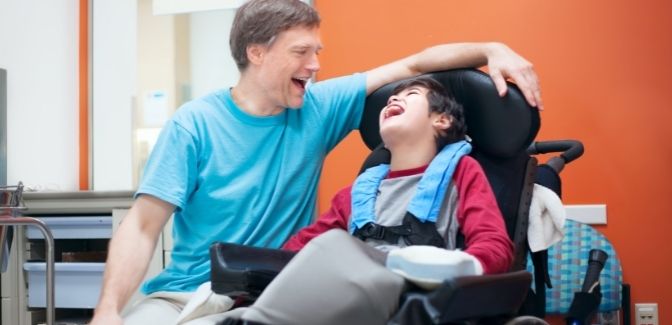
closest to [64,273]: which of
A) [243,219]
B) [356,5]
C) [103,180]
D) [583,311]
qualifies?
[103,180]

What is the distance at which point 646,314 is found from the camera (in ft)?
8.31

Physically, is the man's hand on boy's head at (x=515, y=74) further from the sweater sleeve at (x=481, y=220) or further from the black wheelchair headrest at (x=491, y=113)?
the sweater sleeve at (x=481, y=220)

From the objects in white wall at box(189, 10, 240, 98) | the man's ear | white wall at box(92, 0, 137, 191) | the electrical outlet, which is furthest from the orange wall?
white wall at box(92, 0, 137, 191)

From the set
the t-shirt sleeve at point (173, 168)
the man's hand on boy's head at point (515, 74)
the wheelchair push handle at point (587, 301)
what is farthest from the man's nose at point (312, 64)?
the wheelchair push handle at point (587, 301)

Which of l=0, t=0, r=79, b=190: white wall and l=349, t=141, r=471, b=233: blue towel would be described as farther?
l=0, t=0, r=79, b=190: white wall

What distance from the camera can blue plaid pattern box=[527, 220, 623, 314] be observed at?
2396 mm

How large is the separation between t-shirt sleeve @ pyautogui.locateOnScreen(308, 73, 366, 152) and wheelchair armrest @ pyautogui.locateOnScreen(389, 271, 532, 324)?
2.52 feet

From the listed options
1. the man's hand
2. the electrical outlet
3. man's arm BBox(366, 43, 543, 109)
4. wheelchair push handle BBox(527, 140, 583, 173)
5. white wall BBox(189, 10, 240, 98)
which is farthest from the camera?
white wall BBox(189, 10, 240, 98)

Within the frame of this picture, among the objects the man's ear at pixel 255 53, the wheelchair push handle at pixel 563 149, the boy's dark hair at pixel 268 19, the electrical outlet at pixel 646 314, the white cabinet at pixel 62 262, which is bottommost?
Answer: the electrical outlet at pixel 646 314

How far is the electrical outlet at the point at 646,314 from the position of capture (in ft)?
8.30

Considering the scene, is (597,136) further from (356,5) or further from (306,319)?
(306,319)

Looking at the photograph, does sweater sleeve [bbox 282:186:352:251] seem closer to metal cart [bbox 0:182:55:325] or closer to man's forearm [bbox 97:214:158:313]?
man's forearm [bbox 97:214:158:313]

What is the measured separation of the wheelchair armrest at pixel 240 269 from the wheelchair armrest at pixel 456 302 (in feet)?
1.04

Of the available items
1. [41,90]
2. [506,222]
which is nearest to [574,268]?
[506,222]
